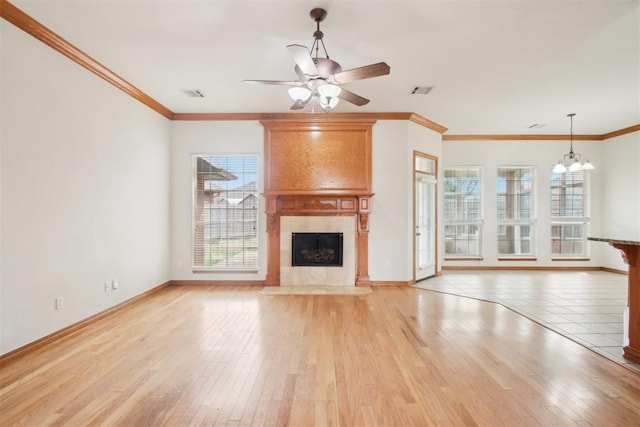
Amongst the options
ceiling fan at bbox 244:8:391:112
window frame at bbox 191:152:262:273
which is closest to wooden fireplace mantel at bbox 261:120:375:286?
window frame at bbox 191:152:262:273

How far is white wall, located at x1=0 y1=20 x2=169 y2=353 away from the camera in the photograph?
258 cm

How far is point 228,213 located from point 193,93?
202 cm

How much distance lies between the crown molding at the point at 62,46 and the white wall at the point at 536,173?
19.7 ft

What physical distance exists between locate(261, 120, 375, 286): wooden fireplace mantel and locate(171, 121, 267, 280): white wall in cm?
27

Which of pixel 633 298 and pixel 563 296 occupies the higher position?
pixel 633 298

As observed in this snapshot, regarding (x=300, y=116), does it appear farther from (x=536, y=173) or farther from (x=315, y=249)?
(x=536, y=173)

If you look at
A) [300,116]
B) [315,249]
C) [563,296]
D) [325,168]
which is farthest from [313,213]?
[563,296]

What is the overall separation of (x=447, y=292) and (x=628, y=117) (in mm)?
4652

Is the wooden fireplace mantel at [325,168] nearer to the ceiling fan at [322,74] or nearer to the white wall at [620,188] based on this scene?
the ceiling fan at [322,74]

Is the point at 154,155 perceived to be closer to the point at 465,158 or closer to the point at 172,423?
the point at 172,423

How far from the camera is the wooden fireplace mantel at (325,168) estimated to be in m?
5.13

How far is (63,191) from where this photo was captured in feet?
10.1

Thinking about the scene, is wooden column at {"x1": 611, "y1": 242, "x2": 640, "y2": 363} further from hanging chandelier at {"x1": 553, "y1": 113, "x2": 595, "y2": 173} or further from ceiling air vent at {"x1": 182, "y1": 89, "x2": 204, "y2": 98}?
ceiling air vent at {"x1": 182, "y1": 89, "x2": 204, "y2": 98}

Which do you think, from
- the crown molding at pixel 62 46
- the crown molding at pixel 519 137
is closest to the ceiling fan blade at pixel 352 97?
the crown molding at pixel 62 46
